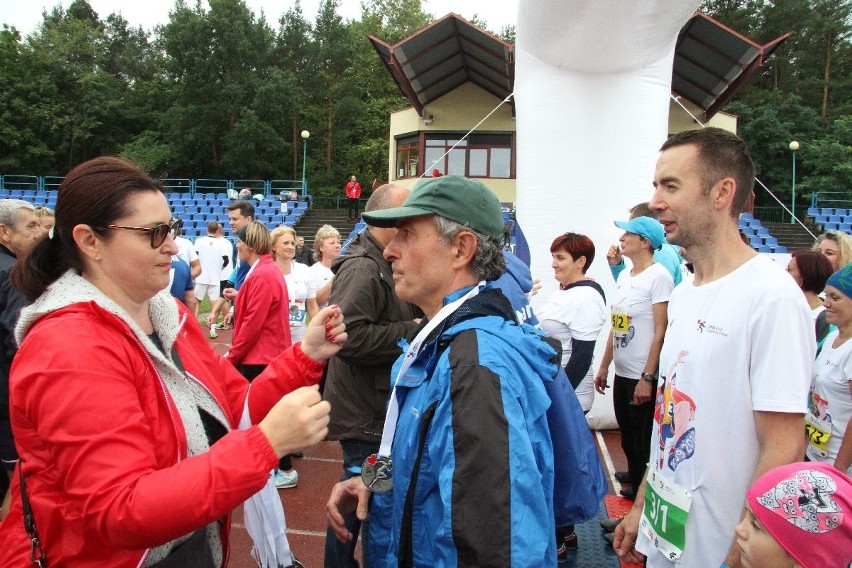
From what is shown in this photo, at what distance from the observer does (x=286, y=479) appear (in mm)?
4574

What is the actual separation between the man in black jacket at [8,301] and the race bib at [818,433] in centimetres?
339

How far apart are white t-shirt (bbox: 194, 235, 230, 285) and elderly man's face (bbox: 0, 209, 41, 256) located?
7208mm

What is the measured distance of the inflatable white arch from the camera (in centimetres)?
506

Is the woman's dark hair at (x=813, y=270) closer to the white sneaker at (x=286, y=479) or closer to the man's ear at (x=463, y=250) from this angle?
the man's ear at (x=463, y=250)

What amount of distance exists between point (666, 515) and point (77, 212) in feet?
6.66

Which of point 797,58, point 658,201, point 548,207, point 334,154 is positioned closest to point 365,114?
point 334,154

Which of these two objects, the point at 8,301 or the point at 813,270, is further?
the point at 813,270

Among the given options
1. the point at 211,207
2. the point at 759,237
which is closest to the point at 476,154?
the point at 759,237

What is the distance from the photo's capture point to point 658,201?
2076mm

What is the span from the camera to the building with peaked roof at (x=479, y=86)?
1673 cm

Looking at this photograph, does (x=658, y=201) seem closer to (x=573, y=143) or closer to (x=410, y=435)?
(x=410, y=435)

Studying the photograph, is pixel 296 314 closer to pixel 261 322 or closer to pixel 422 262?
pixel 261 322

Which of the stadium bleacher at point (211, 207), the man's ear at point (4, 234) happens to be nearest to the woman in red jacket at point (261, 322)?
the man's ear at point (4, 234)

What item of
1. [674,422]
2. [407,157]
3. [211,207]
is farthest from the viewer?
[407,157]
